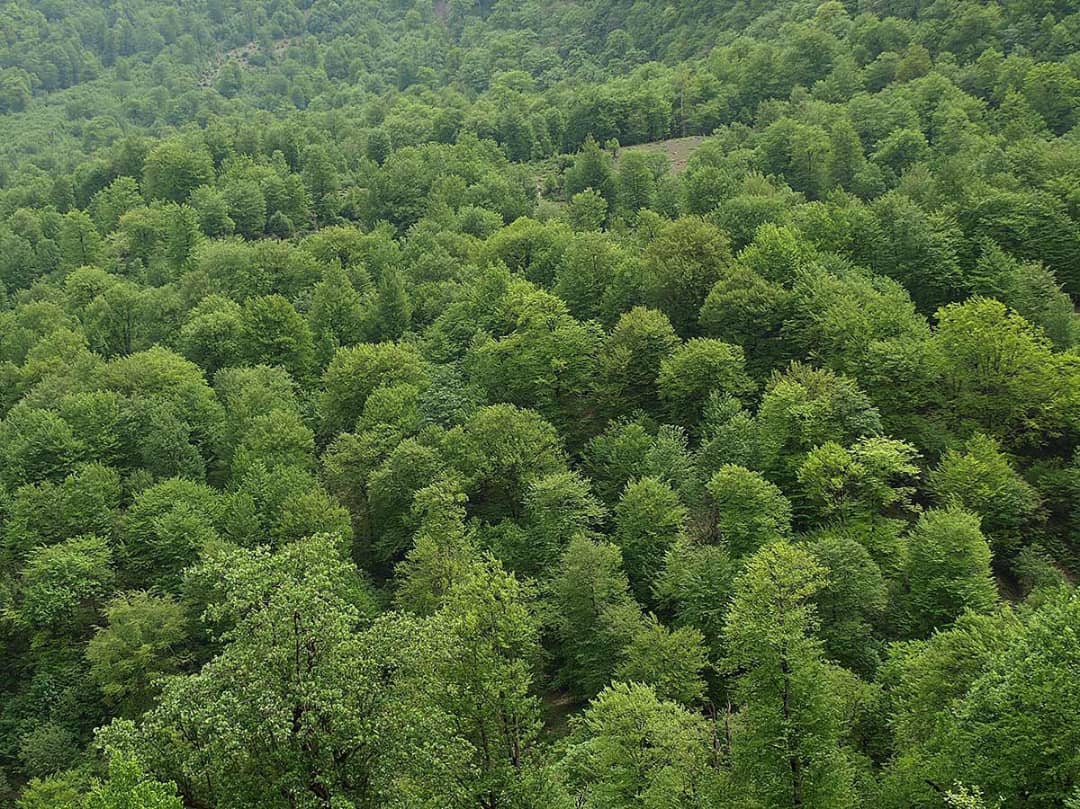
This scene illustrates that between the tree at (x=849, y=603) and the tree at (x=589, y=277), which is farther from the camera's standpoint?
the tree at (x=589, y=277)

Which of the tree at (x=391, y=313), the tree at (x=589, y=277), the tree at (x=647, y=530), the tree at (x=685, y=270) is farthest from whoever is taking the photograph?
the tree at (x=391, y=313)

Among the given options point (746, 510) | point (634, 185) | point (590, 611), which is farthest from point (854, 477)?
point (634, 185)

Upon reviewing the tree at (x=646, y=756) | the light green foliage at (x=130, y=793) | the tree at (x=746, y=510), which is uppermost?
the light green foliage at (x=130, y=793)

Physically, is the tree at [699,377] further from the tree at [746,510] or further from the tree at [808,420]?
the tree at [746,510]

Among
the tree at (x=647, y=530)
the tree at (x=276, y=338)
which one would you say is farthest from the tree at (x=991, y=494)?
the tree at (x=276, y=338)

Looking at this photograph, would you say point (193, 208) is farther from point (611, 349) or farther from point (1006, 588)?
point (1006, 588)

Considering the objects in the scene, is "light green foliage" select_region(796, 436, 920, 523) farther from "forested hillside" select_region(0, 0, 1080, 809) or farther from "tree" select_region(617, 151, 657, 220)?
"tree" select_region(617, 151, 657, 220)
